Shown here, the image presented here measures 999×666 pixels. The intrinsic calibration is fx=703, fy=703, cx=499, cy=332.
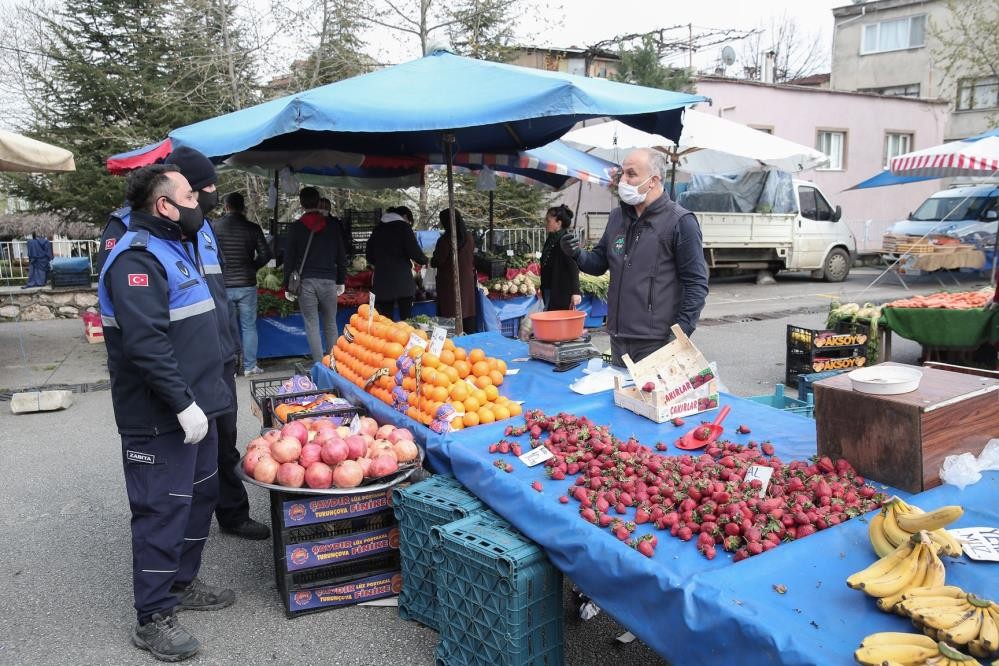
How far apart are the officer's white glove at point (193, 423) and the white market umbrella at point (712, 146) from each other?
686 cm

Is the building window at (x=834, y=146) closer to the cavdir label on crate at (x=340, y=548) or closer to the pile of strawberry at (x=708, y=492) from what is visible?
the pile of strawberry at (x=708, y=492)

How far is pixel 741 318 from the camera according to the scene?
12570 millimetres

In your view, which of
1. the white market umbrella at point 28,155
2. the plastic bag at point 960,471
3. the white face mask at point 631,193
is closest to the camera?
the plastic bag at point 960,471

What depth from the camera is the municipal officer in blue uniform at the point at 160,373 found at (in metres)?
2.95

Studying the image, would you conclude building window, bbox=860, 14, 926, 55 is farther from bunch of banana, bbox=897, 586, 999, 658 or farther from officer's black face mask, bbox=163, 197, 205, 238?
bunch of banana, bbox=897, 586, 999, 658

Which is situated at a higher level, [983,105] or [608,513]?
[983,105]

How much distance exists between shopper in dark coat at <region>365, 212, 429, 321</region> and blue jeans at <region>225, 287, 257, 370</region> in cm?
146

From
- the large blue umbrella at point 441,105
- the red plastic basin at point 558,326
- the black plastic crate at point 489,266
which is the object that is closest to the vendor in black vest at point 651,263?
the red plastic basin at point 558,326

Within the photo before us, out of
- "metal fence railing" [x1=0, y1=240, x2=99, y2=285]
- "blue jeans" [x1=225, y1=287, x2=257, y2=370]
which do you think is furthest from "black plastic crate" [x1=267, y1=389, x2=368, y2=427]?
"metal fence railing" [x1=0, y1=240, x2=99, y2=285]

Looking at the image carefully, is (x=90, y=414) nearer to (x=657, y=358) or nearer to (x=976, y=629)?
(x=657, y=358)

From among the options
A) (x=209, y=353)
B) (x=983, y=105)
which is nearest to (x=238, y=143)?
(x=209, y=353)

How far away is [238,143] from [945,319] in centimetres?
706

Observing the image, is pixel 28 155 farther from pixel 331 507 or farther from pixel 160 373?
pixel 331 507

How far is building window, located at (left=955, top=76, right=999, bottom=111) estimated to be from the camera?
26.5 meters
